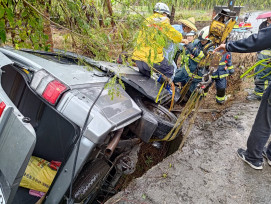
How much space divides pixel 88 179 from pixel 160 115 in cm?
121

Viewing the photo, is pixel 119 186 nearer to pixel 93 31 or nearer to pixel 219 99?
pixel 93 31

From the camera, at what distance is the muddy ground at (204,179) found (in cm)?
206


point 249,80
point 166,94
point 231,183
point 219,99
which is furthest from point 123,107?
point 249,80

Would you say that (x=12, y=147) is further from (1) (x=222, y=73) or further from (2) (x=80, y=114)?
(1) (x=222, y=73)

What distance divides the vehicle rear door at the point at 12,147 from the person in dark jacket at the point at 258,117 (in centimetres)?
193

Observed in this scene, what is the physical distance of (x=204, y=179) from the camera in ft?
7.47

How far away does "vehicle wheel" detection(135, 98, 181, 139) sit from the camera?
7.74ft

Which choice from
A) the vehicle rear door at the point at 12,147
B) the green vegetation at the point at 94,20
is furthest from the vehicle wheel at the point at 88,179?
the green vegetation at the point at 94,20

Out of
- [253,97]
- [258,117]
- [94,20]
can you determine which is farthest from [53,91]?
[253,97]

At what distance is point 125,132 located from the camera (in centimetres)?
232

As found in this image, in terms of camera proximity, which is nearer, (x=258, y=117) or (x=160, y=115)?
(x=258, y=117)

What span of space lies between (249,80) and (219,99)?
1.69 m

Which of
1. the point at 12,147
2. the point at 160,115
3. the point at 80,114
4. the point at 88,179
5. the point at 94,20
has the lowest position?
the point at 88,179

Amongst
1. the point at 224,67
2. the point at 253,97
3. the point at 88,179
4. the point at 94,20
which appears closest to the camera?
the point at 88,179
